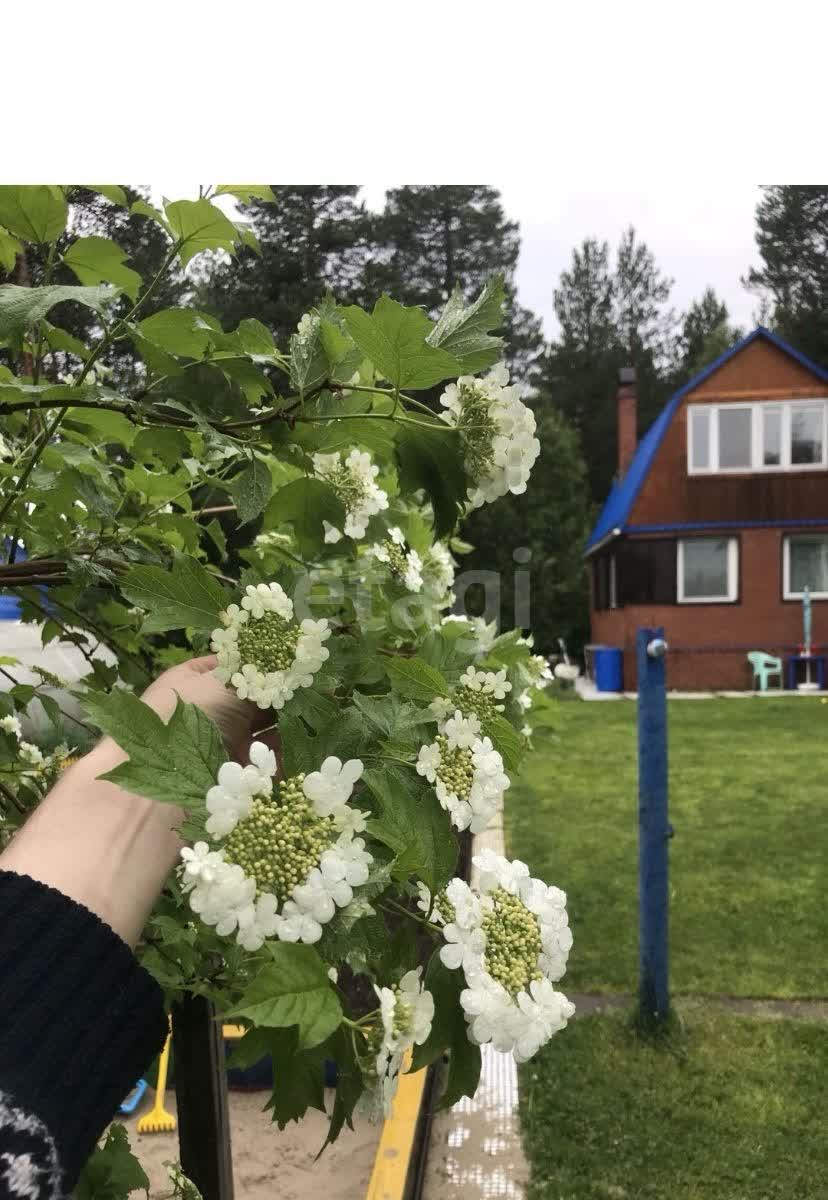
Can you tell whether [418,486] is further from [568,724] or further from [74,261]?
[568,724]

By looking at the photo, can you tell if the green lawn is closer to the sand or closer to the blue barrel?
the blue barrel

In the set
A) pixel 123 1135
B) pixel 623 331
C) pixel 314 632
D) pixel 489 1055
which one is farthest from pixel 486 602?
pixel 314 632

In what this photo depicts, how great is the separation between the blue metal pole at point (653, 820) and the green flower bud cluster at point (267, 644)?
3.75 feet

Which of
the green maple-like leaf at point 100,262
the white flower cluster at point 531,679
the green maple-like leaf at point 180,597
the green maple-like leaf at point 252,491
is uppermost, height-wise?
the green maple-like leaf at point 100,262

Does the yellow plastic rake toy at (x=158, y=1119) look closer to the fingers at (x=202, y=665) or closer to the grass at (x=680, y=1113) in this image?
the grass at (x=680, y=1113)

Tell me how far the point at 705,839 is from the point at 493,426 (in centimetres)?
203

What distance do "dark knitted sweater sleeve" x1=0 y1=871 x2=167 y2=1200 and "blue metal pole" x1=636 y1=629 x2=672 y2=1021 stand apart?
1.19 metres

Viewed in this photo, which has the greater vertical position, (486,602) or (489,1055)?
(486,602)

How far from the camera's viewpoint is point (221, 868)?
24 cm

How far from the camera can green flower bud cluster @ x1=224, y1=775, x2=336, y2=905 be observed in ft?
0.83

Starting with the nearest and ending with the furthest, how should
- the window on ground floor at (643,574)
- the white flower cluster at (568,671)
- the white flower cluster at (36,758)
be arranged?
1. the white flower cluster at (36,758)
2. the white flower cluster at (568,671)
3. the window on ground floor at (643,574)

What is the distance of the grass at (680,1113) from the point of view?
Answer: 4.15 ft

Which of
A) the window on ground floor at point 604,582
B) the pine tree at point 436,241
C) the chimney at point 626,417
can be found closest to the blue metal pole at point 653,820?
the window on ground floor at point 604,582

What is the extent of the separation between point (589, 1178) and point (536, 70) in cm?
134
